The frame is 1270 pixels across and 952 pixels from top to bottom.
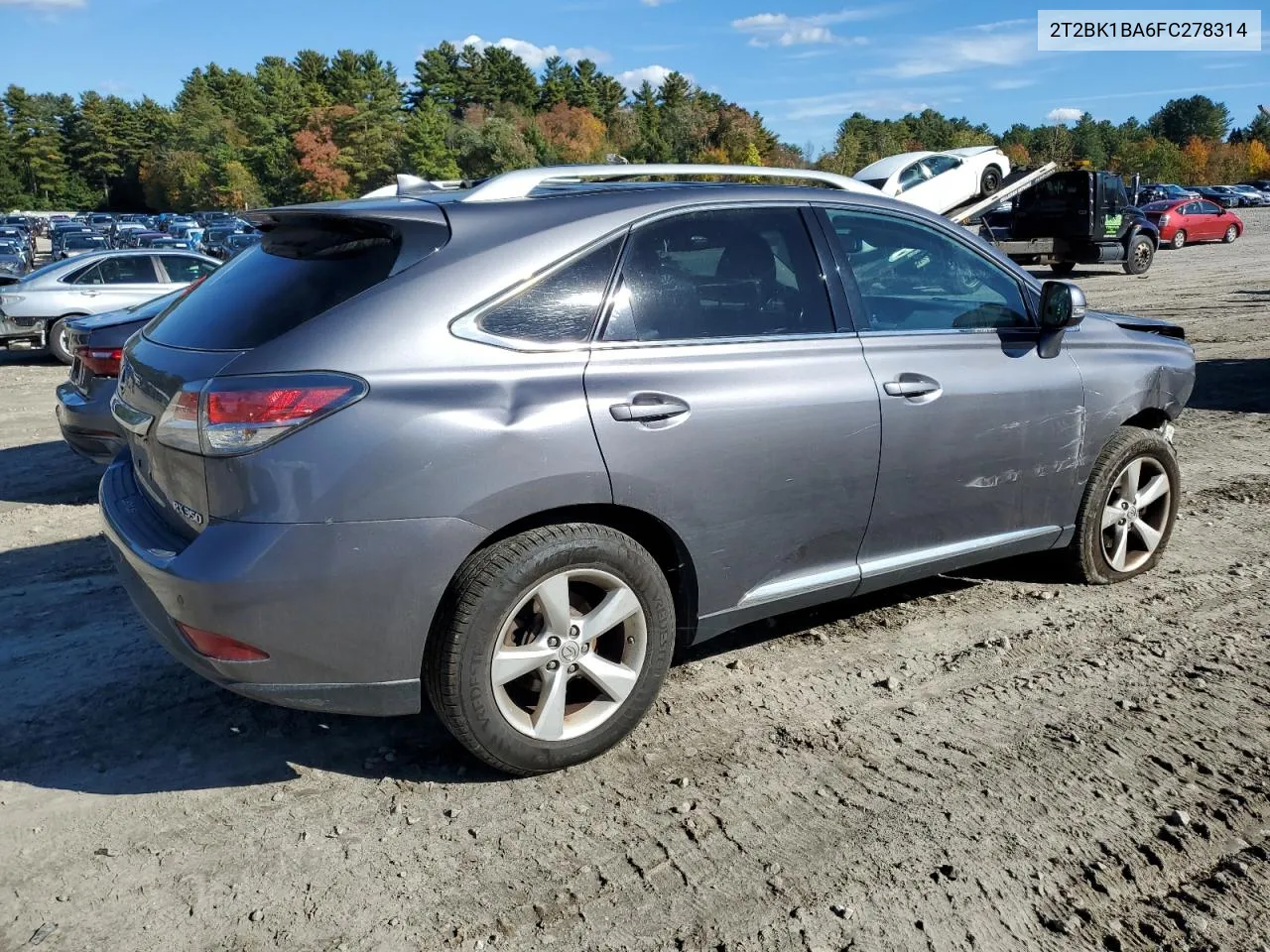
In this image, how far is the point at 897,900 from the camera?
8.82 feet

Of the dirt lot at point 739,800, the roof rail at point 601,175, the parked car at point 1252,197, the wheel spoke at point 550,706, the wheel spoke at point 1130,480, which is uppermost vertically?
the parked car at point 1252,197

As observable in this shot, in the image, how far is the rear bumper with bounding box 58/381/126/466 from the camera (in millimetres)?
6344

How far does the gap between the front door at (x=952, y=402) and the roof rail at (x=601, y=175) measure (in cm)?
29

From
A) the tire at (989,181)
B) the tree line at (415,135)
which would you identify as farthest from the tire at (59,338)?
the tree line at (415,135)

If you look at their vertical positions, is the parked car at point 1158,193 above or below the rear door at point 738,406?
above

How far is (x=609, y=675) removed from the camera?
10.9 ft

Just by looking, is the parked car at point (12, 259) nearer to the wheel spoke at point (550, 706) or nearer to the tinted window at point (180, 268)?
the tinted window at point (180, 268)

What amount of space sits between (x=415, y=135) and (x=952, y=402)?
8665cm

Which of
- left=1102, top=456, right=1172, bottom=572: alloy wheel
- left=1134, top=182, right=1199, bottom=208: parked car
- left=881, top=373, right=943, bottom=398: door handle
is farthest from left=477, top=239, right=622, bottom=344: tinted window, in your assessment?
left=1134, top=182, right=1199, bottom=208: parked car

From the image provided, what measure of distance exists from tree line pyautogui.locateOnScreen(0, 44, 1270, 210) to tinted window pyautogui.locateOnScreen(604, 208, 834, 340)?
7098 centimetres

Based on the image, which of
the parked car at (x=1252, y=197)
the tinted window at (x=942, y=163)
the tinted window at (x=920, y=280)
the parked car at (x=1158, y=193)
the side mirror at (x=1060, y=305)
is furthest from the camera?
the parked car at (x=1252, y=197)

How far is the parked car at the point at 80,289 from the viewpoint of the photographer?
14.6m

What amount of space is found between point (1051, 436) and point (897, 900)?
232cm

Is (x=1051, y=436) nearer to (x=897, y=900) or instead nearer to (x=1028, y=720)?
(x=1028, y=720)
